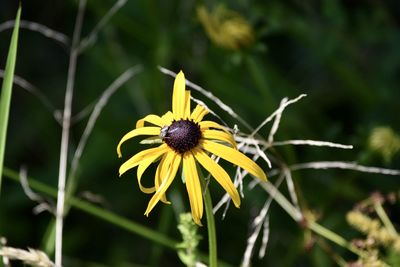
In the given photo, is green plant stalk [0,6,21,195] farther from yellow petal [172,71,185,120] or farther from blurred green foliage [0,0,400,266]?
blurred green foliage [0,0,400,266]

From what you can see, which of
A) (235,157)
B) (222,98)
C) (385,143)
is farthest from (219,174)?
(222,98)

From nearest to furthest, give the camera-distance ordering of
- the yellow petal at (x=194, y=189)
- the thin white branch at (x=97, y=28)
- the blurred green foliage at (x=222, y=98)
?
the yellow petal at (x=194, y=189), the thin white branch at (x=97, y=28), the blurred green foliage at (x=222, y=98)

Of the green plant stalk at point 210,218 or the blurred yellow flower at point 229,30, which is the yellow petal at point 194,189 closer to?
the green plant stalk at point 210,218

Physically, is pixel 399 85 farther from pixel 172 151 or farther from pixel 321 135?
pixel 172 151

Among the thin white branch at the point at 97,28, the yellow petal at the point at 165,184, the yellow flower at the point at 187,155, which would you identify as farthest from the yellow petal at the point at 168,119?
the thin white branch at the point at 97,28

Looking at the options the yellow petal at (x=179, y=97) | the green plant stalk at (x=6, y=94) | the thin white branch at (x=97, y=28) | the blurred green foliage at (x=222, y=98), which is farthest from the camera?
the blurred green foliage at (x=222, y=98)

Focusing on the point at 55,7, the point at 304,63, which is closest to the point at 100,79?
the point at 55,7

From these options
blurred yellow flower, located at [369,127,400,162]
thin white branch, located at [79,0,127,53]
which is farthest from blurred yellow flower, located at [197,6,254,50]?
blurred yellow flower, located at [369,127,400,162]
